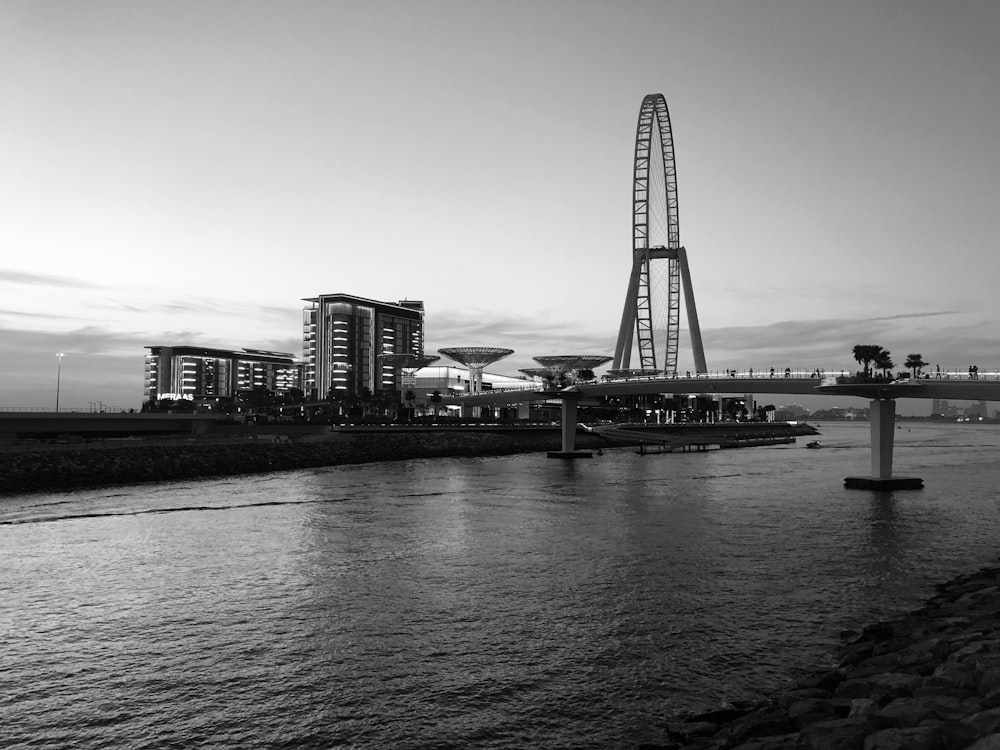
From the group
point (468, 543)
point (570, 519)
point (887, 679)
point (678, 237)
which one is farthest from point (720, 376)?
point (678, 237)

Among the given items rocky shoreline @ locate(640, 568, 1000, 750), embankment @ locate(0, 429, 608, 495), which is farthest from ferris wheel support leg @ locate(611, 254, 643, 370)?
rocky shoreline @ locate(640, 568, 1000, 750)

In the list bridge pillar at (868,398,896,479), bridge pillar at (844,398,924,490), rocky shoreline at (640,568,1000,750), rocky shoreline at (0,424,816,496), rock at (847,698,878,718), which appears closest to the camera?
rocky shoreline at (640,568,1000,750)

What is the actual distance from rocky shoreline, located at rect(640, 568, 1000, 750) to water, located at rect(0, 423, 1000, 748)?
1025mm

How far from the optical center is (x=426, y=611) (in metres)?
19.9

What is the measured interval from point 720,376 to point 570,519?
34758 mm

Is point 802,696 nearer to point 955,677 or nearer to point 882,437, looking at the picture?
point 955,677

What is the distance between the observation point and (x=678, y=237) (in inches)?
5344

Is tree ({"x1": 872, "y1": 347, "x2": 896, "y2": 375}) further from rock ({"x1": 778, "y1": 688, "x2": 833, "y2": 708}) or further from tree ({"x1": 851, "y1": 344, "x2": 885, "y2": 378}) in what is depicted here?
rock ({"x1": 778, "y1": 688, "x2": 833, "y2": 708})

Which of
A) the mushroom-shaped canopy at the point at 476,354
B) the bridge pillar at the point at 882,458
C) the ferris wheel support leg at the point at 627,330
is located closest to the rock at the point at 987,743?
the bridge pillar at the point at 882,458

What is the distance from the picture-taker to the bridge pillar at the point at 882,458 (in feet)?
173

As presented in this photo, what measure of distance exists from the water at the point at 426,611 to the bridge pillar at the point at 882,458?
8.96m

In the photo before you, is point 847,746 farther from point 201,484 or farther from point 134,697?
point 201,484

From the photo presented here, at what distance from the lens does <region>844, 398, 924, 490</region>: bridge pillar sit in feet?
173

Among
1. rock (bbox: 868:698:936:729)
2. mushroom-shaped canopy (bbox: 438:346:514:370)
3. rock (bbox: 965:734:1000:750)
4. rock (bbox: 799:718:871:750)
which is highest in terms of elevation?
mushroom-shaped canopy (bbox: 438:346:514:370)
